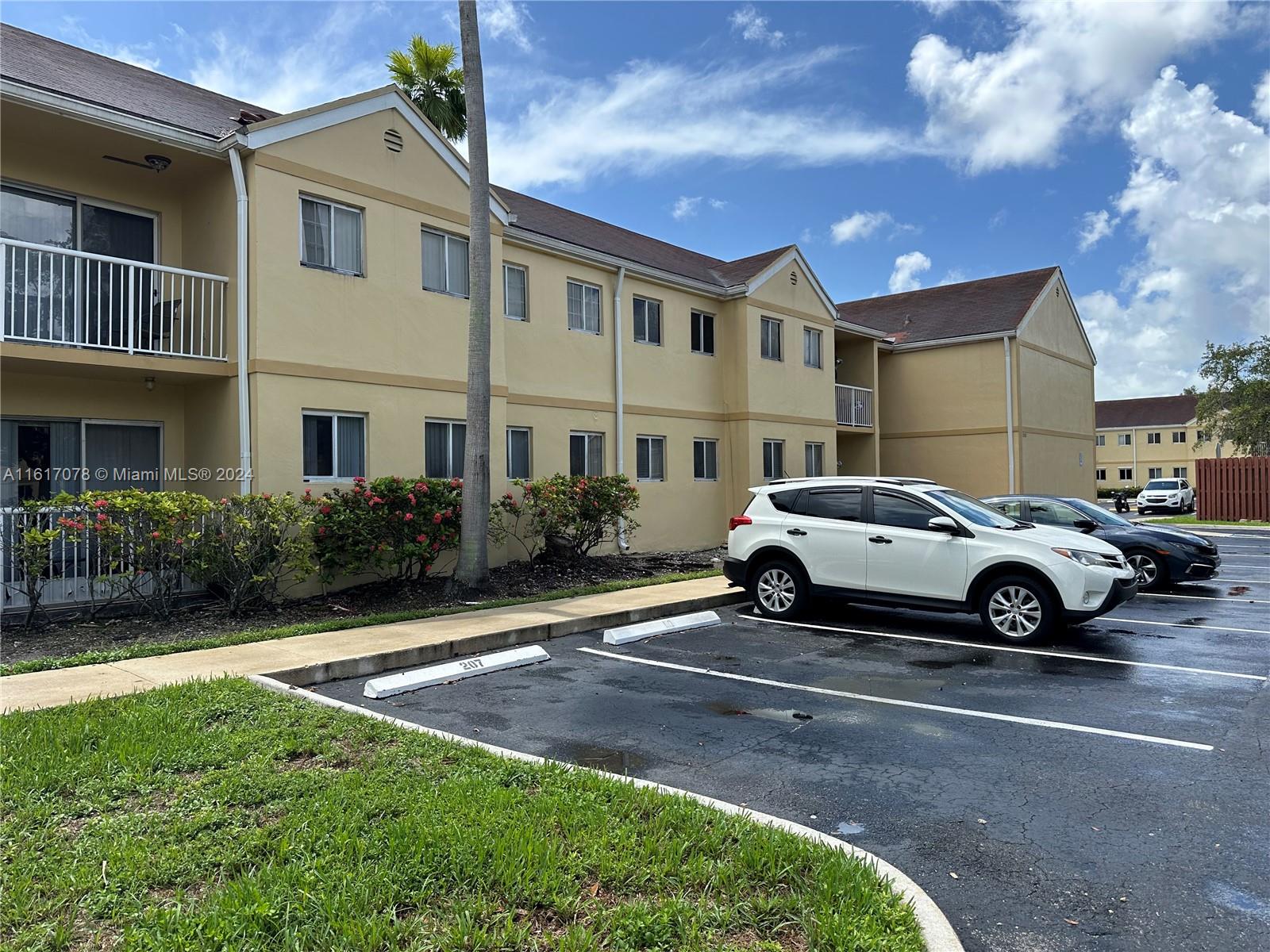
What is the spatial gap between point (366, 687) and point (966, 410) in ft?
75.6

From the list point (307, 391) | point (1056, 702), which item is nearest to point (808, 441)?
point (307, 391)

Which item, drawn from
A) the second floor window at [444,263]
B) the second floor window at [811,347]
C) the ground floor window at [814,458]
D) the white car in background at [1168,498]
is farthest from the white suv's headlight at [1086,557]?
the white car in background at [1168,498]

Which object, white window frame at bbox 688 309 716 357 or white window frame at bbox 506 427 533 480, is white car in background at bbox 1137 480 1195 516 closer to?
white window frame at bbox 688 309 716 357

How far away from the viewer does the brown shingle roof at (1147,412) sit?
66375 mm

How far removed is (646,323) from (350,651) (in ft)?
39.1

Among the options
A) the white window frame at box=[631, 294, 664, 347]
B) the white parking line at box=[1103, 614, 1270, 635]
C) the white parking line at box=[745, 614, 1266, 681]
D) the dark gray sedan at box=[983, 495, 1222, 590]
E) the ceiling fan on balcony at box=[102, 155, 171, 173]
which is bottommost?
the white parking line at box=[1103, 614, 1270, 635]

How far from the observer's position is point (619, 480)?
15.0 meters

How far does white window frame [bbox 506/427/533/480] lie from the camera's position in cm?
1513

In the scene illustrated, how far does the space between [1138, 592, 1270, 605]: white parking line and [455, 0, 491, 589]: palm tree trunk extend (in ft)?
32.7

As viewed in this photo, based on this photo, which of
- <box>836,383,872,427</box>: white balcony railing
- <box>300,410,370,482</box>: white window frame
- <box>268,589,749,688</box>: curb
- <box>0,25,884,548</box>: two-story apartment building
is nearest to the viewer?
<box>268,589,749,688</box>: curb

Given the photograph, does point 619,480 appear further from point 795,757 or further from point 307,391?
point 795,757

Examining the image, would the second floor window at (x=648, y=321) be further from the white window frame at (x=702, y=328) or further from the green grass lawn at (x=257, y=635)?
the green grass lawn at (x=257, y=635)

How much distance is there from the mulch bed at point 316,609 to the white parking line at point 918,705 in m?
3.82

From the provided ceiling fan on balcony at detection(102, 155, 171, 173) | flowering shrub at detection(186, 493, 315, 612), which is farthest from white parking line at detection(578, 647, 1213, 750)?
ceiling fan on balcony at detection(102, 155, 171, 173)
